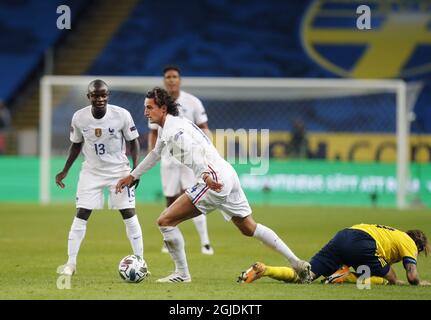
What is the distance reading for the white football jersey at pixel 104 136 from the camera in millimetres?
11391

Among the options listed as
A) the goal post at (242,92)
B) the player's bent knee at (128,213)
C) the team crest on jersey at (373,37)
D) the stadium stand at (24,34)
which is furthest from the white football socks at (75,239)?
the team crest on jersey at (373,37)

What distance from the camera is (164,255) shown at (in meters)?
14.2

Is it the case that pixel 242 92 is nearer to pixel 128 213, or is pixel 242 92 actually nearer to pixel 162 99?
pixel 128 213

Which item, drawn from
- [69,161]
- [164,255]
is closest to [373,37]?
[164,255]

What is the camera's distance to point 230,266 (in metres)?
12.8

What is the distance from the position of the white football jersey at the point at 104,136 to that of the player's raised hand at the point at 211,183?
1.75m

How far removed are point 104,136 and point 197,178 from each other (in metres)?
1.54

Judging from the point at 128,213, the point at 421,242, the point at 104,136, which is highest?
the point at 104,136

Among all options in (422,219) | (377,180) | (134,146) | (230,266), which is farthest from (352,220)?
(134,146)

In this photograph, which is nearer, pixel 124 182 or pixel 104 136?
pixel 124 182

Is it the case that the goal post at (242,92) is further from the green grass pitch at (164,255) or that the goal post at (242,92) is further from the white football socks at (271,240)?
the white football socks at (271,240)

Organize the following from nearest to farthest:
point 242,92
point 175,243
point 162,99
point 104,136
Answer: point 162,99
point 175,243
point 104,136
point 242,92

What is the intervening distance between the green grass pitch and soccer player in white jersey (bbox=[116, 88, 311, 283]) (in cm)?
51
